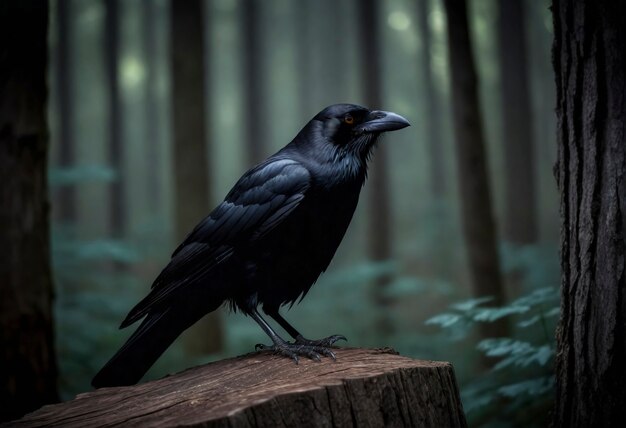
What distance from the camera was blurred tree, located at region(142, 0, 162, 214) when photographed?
20.7m

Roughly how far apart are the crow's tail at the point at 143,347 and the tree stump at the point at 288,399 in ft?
1.45

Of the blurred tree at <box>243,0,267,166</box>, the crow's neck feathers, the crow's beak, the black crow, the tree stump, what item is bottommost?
the tree stump

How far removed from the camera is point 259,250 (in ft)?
10.7

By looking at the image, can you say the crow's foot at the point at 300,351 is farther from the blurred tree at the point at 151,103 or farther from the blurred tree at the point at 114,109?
the blurred tree at the point at 151,103

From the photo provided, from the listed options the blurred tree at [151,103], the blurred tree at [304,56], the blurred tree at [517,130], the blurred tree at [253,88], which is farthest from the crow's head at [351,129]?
the blurred tree at [304,56]

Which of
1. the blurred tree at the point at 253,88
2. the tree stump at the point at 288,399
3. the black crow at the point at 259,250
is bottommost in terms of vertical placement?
the tree stump at the point at 288,399

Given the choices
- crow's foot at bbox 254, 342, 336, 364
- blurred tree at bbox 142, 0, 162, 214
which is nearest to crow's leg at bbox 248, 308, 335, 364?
crow's foot at bbox 254, 342, 336, 364

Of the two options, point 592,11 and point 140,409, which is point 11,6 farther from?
point 592,11

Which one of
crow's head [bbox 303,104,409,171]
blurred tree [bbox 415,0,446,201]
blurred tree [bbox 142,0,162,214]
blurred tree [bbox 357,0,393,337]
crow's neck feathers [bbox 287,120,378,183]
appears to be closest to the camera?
crow's neck feathers [bbox 287,120,378,183]

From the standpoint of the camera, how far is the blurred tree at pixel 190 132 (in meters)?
6.57

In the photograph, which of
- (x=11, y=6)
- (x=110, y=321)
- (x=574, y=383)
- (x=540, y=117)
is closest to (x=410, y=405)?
(x=574, y=383)

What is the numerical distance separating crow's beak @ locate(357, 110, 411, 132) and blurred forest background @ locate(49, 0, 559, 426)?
1159mm

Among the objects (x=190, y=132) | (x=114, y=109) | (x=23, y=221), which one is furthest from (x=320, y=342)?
(x=114, y=109)

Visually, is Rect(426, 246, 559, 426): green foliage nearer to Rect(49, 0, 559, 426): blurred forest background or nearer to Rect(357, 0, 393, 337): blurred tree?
Rect(49, 0, 559, 426): blurred forest background
